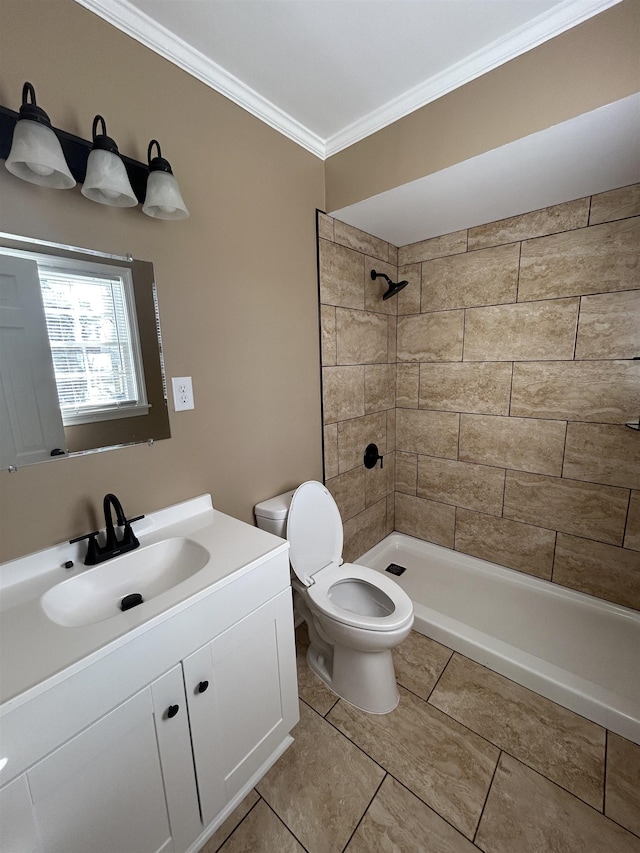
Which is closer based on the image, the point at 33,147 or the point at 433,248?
the point at 33,147

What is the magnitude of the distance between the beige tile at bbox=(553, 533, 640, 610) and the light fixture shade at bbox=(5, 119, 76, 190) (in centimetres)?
276

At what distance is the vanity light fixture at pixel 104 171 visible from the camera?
100cm

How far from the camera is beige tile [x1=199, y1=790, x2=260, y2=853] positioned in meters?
1.13

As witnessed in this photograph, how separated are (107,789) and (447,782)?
115cm

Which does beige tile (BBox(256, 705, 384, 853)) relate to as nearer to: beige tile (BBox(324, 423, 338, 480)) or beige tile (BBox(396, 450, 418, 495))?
beige tile (BBox(324, 423, 338, 480))

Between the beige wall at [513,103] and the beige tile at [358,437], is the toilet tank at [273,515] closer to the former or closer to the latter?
the beige tile at [358,437]

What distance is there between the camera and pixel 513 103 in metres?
1.31

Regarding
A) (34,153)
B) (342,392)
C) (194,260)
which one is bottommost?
(342,392)

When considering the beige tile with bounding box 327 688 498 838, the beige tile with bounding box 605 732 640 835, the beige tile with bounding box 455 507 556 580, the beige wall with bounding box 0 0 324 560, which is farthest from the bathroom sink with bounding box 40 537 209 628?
the beige tile with bounding box 455 507 556 580

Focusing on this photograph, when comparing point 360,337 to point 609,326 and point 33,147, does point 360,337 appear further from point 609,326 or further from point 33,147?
point 33,147

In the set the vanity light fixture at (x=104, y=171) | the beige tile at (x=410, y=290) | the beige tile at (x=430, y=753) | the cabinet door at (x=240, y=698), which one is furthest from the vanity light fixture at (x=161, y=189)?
the beige tile at (x=430, y=753)

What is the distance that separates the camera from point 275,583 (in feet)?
4.00

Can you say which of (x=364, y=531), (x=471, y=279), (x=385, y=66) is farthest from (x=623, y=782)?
(x=385, y=66)

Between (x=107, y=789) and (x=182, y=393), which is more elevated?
(x=182, y=393)
